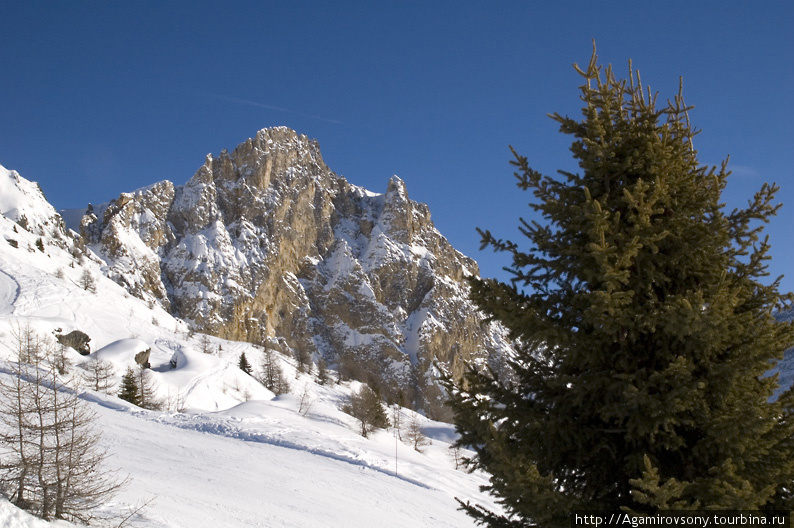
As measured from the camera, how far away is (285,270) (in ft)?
583

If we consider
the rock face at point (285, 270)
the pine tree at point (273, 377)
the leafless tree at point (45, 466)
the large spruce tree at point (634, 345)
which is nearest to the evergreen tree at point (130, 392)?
the pine tree at point (273, 377)

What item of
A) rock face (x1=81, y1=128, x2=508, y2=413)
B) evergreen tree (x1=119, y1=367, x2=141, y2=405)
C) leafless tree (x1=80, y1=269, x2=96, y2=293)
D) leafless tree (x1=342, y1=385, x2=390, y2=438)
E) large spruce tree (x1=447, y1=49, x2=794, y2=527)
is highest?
rock face (x1=81, y1=128, x2=508, y2=413)

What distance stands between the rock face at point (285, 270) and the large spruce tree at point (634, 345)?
140241 mm

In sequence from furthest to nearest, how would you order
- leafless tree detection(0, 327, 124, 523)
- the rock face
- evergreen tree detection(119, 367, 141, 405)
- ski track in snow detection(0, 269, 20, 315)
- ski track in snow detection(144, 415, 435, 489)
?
the rock face < ski track in snow detection(0, 269, 20, 315) < evergreen tree detection(119, 367, 141, 405) < ski track in snow detection(144, 415, 435, 489) < leafless tree detection(0, 327, 124, 523)

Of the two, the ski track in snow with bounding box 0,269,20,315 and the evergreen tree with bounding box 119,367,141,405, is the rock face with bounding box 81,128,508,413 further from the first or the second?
the evergreen tree with bounding box 119,367,141,405

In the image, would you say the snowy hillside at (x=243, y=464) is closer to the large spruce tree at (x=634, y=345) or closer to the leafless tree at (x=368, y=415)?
the leafless tree at (x=368, y=415)

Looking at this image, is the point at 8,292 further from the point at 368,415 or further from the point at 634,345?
the point at 634,345

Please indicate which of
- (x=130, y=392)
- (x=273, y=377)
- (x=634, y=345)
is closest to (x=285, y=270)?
(x=273, y=377)

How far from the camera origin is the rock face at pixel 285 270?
153750mm

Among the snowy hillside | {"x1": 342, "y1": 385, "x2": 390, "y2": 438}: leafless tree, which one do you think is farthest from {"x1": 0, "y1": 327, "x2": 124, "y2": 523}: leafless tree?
{"x1": 342, "y1": 385, "x2": 390, "y2": 438}: leafless tree

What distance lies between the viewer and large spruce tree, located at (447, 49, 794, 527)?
415 centimetres

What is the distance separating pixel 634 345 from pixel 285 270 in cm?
17769

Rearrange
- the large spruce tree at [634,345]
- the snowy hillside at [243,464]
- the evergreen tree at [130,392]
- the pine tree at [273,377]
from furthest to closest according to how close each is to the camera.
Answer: the pine tree at [273,377] < the evergreen tree at [130,392] < the snowy hillside at [243,464] < the large spruce tree at [634,345]

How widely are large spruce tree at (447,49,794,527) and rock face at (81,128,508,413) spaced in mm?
140241
